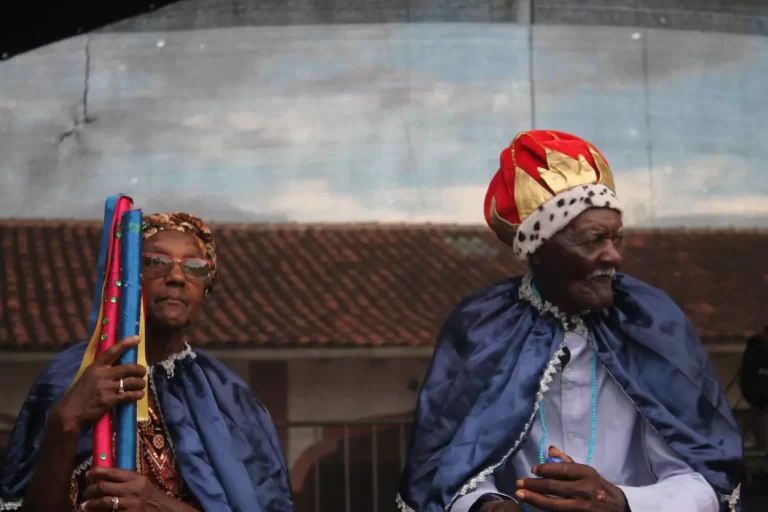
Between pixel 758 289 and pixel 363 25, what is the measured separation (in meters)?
2.05

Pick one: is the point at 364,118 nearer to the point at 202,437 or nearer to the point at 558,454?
the point at 202,437

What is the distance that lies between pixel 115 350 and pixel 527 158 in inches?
48.3

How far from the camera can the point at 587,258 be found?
2928 mm

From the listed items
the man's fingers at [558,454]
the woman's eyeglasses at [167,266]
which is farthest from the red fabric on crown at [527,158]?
the woman's eyeglasses at [167,266]

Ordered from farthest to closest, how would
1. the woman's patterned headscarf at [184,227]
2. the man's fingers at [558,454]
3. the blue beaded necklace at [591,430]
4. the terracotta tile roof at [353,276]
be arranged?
the terracotta tile roof at [353,276]
the woman's patterned headscarf at [184,227]
the blue beaded necklace at [591,430]
the man's fingers at [558,454]

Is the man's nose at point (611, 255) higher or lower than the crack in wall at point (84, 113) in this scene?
lower

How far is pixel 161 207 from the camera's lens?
4.62 meters

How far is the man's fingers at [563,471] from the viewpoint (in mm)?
2680

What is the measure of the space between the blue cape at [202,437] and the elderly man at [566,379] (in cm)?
40

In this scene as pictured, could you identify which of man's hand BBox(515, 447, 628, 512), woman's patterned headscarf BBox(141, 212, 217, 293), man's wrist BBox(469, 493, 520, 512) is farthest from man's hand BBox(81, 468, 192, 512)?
man's hand BBox(515, 447, 628, 512)

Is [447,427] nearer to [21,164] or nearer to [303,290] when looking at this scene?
[303,290]

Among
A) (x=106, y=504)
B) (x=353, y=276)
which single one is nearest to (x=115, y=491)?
(x=106, y=504)

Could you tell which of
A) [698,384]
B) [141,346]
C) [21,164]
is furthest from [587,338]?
[21,164]

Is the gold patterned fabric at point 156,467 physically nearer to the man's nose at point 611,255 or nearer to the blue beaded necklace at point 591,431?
the blue beaded necklace at point 591,431
